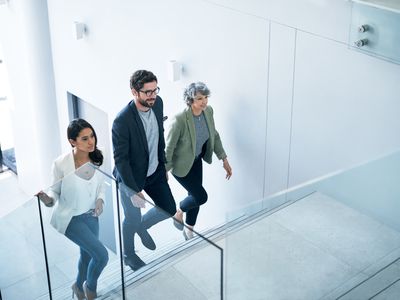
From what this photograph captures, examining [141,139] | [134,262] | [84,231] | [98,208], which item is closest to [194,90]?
[141,139]

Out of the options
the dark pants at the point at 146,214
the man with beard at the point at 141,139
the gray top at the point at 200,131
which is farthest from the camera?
the gray top at the point at 200,131

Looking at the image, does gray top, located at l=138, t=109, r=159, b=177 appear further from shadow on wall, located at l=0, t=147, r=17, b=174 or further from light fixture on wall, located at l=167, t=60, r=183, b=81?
shadow on wall, located at l=0, t=147, r=17, b=174

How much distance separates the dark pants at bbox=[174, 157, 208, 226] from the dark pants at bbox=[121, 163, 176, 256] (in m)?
0.52

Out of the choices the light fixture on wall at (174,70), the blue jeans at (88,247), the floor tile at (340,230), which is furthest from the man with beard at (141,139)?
the light fixture on wall at (174,70)

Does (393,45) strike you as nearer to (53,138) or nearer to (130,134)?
(130,134)

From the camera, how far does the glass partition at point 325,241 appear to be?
5.20 meters

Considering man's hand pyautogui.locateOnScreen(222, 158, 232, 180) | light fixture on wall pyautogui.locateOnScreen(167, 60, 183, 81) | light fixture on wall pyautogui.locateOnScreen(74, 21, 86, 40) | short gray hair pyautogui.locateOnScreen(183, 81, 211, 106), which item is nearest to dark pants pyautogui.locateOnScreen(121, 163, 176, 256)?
short gray hair pyautogui.locateOnScreen(183, 81, 211, 106)

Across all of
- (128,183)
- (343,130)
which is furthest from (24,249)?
(343,130)

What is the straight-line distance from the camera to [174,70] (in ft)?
28.8

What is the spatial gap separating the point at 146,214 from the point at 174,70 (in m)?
4.03

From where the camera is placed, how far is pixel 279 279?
5.39 m

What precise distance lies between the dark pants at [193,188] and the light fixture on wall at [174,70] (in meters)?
1.40

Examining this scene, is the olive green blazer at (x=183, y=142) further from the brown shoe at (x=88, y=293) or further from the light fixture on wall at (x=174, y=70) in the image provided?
the brown shoe at (x=88, y=293)

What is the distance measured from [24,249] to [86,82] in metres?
4.91
